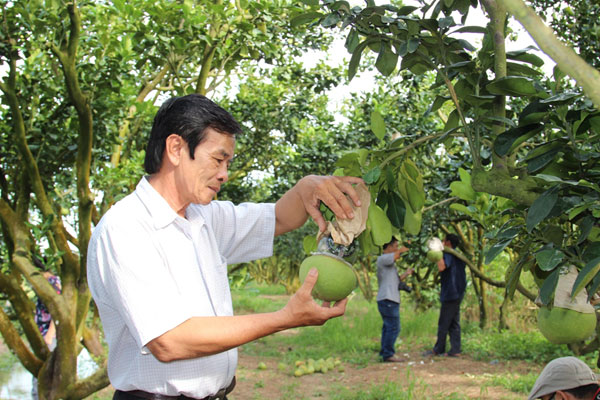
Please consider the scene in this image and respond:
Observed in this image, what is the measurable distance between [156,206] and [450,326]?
6270mm

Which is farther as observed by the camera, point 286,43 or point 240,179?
point 240,179

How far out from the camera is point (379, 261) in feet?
24.3

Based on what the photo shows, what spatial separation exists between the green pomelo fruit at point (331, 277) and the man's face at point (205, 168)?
46cm

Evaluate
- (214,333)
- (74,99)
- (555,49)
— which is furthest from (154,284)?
(74,99)

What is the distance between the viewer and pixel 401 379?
20.3ft

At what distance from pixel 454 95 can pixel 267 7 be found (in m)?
2.84

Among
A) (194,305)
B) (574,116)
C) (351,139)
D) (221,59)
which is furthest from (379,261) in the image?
(574,116)

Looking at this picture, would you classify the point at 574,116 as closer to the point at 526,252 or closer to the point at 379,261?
the point at 526,252

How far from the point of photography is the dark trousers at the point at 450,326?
723 centimetres

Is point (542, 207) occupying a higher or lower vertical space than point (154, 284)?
higher

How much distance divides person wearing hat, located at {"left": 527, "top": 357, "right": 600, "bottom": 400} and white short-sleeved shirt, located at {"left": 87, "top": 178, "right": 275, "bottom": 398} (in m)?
1.26

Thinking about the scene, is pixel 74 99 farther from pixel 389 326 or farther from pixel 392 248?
pixel 389 326

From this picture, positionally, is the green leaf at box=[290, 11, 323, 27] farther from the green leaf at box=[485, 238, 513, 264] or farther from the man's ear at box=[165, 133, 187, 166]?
the green leaf at box=[485, 238, 513, 264]

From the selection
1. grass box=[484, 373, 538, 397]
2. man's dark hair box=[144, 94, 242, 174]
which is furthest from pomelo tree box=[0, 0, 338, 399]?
grass box=[484, 373, 538, 397]
